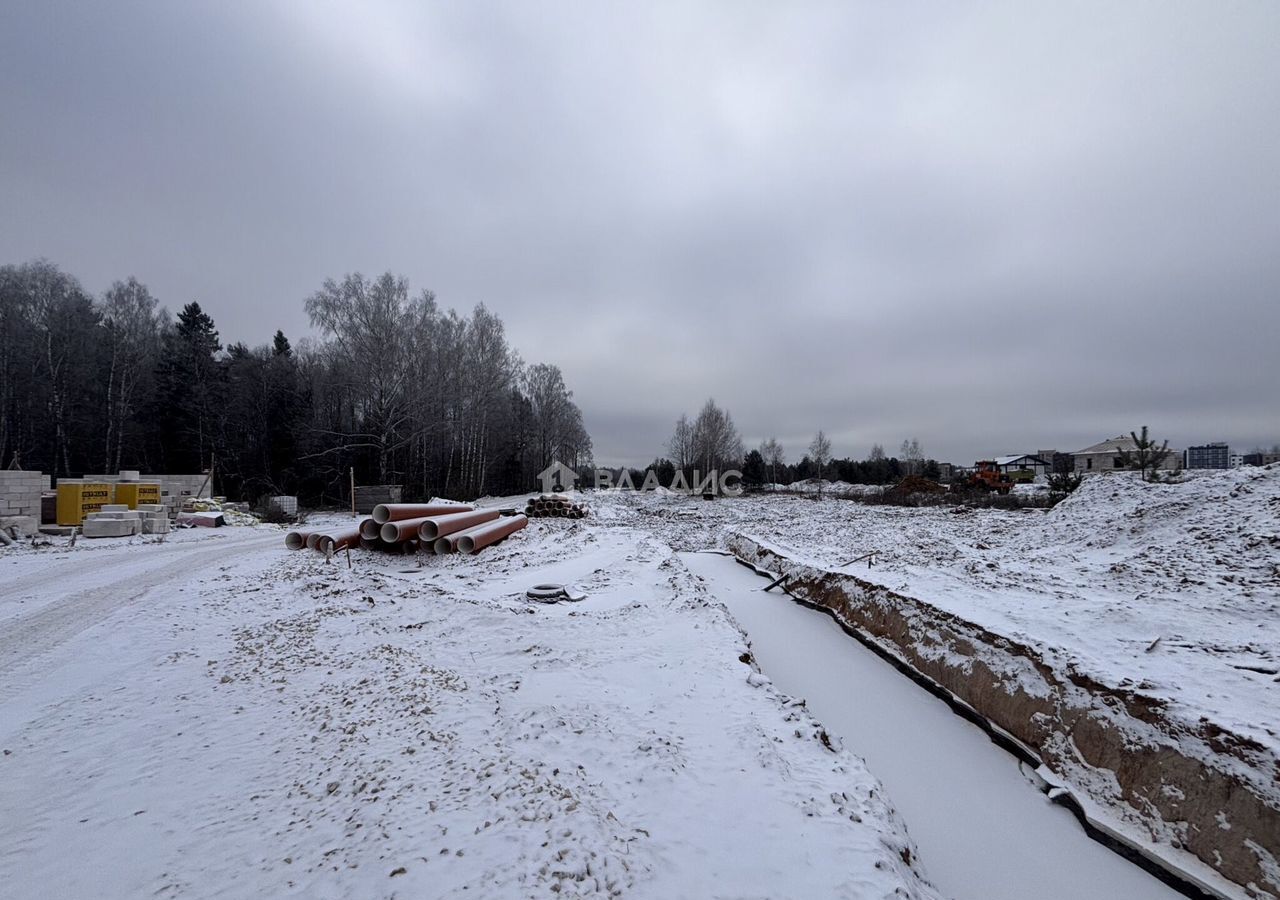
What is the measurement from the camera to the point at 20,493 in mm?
13945

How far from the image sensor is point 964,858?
3297 mm

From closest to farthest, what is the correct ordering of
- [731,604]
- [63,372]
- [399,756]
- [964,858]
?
[964,858] < [399,756] < [731,604] < [63,372]

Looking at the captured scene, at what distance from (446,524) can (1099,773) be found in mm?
10846

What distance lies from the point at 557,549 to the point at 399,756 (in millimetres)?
8990

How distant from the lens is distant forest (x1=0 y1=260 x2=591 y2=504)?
25516mm

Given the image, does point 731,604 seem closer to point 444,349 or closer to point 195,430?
point 444,349

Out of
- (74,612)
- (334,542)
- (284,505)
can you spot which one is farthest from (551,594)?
(284,505)

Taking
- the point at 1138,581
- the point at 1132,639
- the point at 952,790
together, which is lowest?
the point at 952,790

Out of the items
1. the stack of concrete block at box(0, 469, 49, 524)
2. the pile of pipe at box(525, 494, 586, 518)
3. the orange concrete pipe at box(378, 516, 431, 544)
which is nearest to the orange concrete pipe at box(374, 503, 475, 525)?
the orange concrete pipe at box(378, 516, 431, 544)

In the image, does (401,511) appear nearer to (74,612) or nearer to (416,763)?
(74,612)

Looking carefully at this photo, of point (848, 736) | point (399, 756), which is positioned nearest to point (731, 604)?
point (848, 736)

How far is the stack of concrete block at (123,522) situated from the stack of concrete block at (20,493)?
1.19 m

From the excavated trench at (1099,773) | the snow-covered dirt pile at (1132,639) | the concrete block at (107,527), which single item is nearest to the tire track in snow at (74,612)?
the concrete block at (107,527)

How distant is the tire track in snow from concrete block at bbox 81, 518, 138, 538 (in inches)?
213
